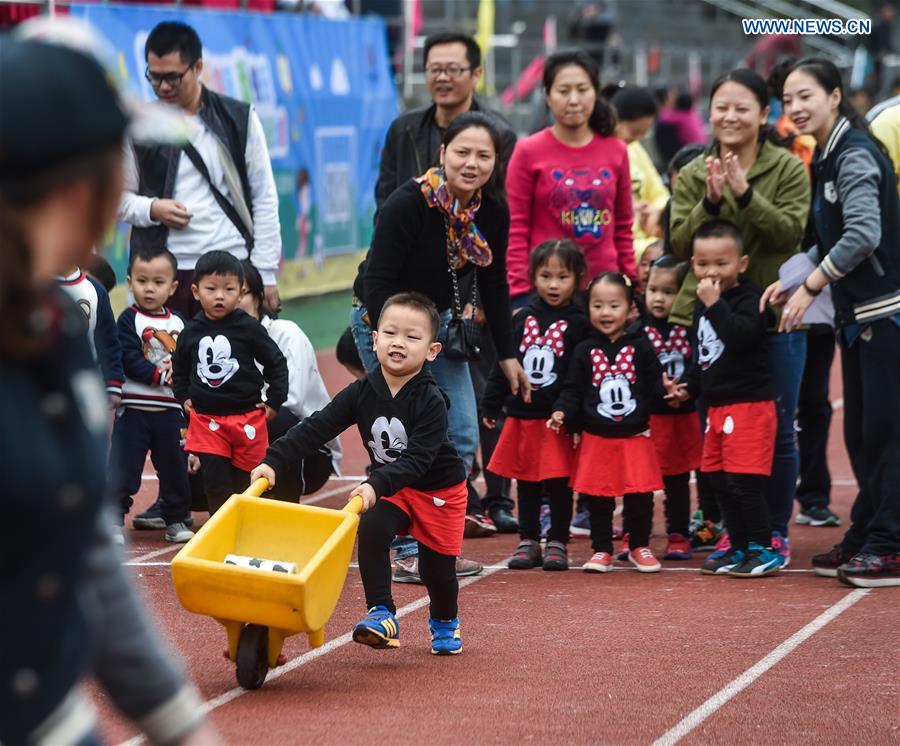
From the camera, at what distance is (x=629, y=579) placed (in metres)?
7.30

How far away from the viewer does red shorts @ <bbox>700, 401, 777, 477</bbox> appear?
23.2 ft

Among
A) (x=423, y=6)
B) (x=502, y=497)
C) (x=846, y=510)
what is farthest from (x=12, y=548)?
(x=423, y=6)

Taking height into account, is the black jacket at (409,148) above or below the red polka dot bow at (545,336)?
above

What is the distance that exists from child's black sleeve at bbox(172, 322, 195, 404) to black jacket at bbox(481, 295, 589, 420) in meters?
1.38

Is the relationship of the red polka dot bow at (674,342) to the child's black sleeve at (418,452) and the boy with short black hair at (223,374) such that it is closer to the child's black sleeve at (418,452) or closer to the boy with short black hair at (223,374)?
the boy with short black hair at (223,374)

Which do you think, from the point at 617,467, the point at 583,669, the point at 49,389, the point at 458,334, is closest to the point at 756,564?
the point at 617,467

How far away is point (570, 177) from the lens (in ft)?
26.3

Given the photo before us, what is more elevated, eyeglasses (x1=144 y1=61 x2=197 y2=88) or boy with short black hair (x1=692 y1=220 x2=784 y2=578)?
eyeglasses (x1=144 y1=61 x2=197 y2=88)

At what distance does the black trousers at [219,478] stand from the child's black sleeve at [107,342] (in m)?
→ 0.59

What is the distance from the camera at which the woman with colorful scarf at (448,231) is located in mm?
6637

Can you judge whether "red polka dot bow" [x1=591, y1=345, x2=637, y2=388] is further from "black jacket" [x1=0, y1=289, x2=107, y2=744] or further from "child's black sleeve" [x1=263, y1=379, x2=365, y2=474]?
"black jacket" [x1=0, y1=289, x2=107, y2=744]

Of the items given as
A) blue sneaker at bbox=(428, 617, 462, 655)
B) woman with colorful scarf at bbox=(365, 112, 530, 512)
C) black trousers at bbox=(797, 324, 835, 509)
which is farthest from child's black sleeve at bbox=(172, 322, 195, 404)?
black trousers at bbox=(797, 324, 835, 509)

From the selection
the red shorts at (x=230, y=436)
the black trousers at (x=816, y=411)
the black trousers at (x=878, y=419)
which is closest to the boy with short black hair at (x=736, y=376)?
the black trousers at (x=878, y=419)

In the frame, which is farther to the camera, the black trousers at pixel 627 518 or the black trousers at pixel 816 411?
the black trousers at pixel 816 411
